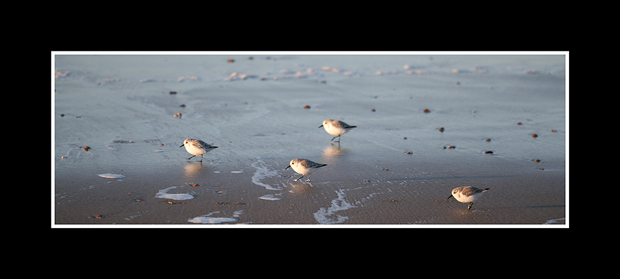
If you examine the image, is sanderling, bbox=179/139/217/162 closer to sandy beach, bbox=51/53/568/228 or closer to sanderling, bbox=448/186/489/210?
sandy beach, bbox=51/53/568/228

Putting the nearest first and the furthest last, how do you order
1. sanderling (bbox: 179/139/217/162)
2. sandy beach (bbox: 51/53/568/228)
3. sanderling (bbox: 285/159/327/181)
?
sandy beach (bbox: 51/53/568/228), sanderling (bbox: 285/159/327/181), sanderling (bbox: 179/139/217/162)

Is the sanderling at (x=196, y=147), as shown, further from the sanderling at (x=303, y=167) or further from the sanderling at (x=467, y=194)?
the sanderling at (x=467, y=194)

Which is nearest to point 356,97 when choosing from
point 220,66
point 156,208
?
point 220,66

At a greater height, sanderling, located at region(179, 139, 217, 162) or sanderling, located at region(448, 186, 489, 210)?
sanderling, located at region(179, 139, 217, 162)

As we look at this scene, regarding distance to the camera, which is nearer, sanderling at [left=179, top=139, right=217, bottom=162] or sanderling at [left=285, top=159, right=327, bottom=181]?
sanderling at [left=285, top=159, right=327, bottom=181]

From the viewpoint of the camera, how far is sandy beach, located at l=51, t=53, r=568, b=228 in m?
6.14

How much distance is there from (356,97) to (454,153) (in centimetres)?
507

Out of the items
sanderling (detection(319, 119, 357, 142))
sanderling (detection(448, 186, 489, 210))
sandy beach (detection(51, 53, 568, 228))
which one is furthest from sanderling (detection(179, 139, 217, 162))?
sanderling (detection(448, 186, 489, 210))

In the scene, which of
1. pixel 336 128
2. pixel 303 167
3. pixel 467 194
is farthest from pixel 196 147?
pixel 467 194

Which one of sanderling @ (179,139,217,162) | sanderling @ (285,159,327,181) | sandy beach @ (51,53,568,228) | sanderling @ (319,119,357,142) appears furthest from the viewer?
sanderling @ (319,119,357,142)

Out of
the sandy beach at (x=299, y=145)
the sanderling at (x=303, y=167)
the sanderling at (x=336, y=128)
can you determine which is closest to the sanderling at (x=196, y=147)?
the sandy beach at (x=299, y=145)

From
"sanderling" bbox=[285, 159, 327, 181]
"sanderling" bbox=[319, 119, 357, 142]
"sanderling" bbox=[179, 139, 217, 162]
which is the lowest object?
"sanderling" bbox=[285, 159, 327, 181]

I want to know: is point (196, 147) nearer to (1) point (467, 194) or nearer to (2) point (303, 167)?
(2) point (303, 167)

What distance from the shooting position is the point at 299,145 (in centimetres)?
910
